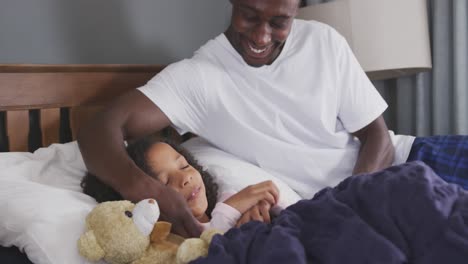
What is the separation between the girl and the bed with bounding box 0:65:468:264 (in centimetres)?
7

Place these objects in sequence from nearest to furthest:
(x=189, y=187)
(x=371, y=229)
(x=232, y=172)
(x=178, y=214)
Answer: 1. (x=371, y=229)
2. (x=178, y=214)
3. (x=189, y=187)
4. (x=232, y=172)

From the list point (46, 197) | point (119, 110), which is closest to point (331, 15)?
point (119, 110)

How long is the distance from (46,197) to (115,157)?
0.56ft

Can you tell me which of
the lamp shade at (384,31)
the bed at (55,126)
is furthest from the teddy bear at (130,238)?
the lamp shade at (384,31)

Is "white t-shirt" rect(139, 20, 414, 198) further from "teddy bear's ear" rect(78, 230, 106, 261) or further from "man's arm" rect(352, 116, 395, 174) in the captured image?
"teddy bear's ear" rect(78, 230, 106, 261)

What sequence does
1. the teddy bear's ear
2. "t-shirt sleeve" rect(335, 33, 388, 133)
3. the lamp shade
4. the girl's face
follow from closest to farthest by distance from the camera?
the teddy bear's ear < the girl's face < "t-shirt sleeve" rect(335, 33, 388, 133) < the lamp shade

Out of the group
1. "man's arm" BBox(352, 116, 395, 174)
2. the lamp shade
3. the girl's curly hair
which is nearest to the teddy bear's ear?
the girl's curly hair

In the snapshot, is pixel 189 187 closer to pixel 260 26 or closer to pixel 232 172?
pixel 232 172

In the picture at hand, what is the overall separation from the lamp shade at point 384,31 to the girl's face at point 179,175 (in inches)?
38.4

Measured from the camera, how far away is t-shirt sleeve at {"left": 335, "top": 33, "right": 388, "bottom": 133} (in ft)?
4.60

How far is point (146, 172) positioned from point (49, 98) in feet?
1.61

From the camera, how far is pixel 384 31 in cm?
174

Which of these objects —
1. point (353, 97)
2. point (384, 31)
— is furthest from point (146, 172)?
point (384, 31)

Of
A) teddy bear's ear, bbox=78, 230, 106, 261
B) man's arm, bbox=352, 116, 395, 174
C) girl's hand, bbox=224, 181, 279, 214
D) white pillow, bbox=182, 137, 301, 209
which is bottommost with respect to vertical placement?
man's arm, bbox=352, 116, 395, 174
